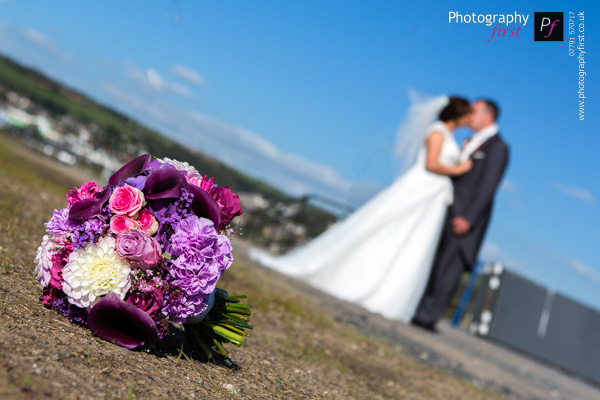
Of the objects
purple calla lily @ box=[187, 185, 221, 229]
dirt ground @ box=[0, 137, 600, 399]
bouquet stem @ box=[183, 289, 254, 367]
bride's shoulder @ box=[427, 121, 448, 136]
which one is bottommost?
dirt ground @ box=[0, 137, 600, 399]

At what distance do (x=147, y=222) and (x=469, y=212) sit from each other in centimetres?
725

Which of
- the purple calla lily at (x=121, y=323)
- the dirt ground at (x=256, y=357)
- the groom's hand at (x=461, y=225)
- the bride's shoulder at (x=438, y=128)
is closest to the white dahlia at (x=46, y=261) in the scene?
the dirt ground at (x=256, y=357)

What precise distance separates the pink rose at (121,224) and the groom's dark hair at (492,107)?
24.9 ft

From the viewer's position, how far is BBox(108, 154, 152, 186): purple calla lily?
120 inches

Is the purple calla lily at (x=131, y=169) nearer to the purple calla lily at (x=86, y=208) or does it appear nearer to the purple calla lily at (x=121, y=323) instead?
the purple calla lily at (x=86, y=208)

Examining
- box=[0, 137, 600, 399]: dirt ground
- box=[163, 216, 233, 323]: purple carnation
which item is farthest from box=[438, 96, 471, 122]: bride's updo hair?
box=[163, 216, 233, 323]: purple carnation

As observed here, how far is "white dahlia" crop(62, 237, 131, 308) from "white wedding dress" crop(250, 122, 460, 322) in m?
6.55

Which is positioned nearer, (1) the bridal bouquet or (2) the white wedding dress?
(1) the bridal bouquet

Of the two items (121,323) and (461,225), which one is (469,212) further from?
(121,323)

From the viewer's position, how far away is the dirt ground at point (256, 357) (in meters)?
2.29

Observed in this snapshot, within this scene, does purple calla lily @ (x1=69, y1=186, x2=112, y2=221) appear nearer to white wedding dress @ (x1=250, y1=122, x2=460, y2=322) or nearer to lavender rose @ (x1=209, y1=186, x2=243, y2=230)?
lavender rose @ (x1=209, y1=186, x2=243, y2=230)

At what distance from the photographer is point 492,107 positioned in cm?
932

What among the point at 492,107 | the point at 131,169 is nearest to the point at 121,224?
the point at 131,169

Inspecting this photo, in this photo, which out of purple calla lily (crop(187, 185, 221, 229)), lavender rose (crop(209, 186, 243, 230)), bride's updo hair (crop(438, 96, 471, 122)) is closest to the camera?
purple calla lily (crop(187, 185, 221, 229))
